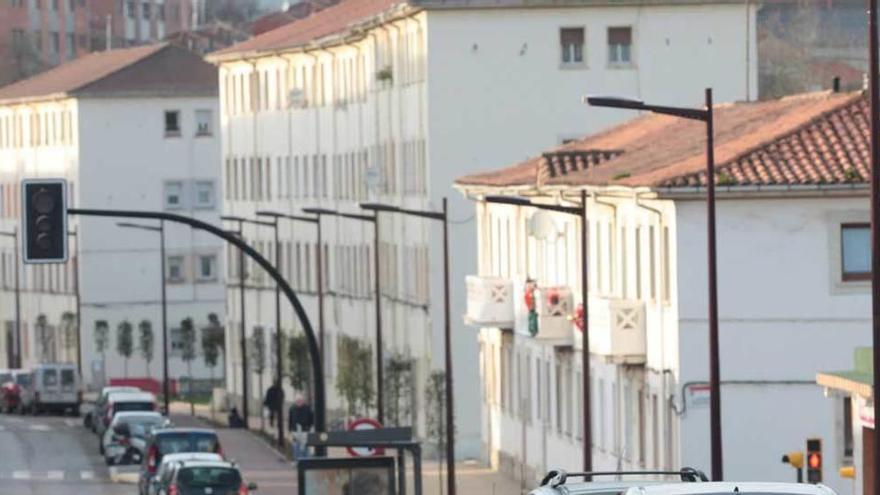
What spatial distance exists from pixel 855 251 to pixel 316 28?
165 ft

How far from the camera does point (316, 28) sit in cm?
9400

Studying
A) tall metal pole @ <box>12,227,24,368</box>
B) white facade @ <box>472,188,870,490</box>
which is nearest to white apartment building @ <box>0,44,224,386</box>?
tall metal pole @ <box>12,227,24,368</box>

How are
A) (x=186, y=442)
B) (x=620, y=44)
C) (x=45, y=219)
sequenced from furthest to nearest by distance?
(x=620, y=44)
(x=186, y=442)
(x=45, y=219)

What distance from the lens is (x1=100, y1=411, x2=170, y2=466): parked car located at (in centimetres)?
6731

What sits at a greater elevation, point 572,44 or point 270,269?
point 572,44

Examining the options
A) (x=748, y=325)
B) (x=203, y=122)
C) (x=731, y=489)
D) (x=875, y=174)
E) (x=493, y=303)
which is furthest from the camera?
(x=203, y=122)

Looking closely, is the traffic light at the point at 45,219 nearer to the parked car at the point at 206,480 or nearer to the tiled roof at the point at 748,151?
the tiled roof at the point at 748,151

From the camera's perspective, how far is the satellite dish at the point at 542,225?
177 ft

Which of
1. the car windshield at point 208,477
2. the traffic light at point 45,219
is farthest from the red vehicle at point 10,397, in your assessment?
the traffic light at point 45,219

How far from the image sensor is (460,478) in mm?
61125

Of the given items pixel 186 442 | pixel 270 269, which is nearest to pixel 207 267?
pixel 186 442

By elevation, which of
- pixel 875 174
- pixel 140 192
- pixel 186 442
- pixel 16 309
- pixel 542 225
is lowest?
pixel 186 442

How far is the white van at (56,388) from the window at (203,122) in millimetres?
27635

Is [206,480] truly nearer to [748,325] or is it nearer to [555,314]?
[748,325]
